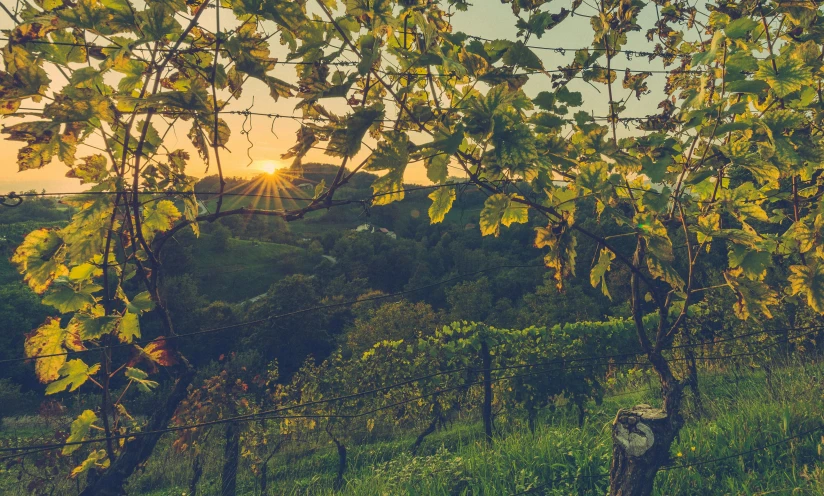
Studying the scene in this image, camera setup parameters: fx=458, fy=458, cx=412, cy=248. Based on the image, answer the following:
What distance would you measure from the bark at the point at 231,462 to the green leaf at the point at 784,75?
262 inches

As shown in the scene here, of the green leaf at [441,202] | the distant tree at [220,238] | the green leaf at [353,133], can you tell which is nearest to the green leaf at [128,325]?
the green leaf at [353,133]

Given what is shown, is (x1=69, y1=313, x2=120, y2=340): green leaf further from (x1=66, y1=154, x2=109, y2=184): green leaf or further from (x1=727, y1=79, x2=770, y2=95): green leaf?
(x1=727, y1=79, x2=770, y2=95): green leaf

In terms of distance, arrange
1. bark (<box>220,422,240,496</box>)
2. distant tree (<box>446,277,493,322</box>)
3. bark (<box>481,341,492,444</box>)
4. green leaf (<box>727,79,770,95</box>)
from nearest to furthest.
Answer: green leaf (<box>727,79,770,95</box>)
bark (<box>220,422,240,496</box>)
bark (<box>481,341,492,444</box>)
distant tree (<box>446,277,493,322</box>)

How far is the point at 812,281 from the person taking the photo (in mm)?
2271

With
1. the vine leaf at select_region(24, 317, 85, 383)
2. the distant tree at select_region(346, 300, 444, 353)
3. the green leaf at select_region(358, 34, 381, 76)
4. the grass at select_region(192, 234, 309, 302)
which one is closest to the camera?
the green leaf at select_region(358, 34, 381, 76)

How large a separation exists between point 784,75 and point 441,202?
134 centimetres

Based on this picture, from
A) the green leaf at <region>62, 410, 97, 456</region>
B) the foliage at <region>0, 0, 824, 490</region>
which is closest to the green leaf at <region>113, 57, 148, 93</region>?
the foliage at <region>0, 0, 824, 490</region>

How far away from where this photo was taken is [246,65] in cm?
146

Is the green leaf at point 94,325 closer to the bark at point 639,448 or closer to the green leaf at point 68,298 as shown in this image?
the green leaf at point 68,298

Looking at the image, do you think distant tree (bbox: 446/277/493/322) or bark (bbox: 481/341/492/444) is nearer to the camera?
bark (bbox: 481/341/492/444)

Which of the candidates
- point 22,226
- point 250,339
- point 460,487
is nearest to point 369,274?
point 250,339

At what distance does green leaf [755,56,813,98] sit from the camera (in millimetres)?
1647

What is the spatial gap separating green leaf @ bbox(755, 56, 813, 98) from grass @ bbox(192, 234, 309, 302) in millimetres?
46377

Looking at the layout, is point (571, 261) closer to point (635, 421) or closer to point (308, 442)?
A: point (635, 421)
